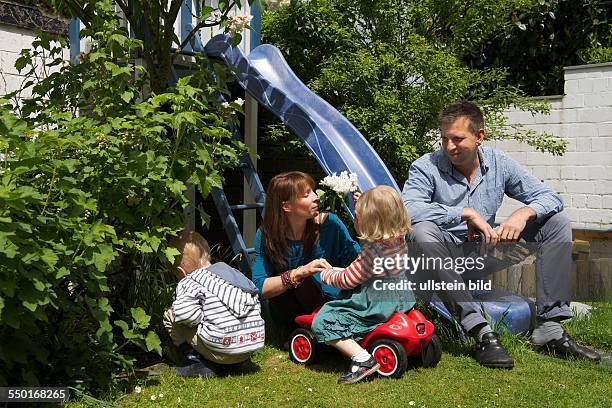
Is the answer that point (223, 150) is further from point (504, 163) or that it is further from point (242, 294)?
point (504, 163)

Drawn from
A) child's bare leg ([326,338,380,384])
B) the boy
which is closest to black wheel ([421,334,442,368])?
child's bare leg ([326,338,380,384])

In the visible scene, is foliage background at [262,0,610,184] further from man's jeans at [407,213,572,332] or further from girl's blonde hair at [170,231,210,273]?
girl's blonde hair at [170,231,210,273]

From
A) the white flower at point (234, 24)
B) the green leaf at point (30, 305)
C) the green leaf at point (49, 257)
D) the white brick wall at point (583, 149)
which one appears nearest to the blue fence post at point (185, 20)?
the white flower at point (234, 24)

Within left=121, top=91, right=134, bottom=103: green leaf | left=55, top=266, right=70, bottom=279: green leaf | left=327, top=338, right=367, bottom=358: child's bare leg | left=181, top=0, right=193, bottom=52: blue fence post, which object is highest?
left=181, top=0, right=193, bottom=52: blue fence post

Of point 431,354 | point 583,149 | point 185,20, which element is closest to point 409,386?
point 431,354

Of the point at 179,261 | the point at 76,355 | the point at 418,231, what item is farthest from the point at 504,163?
the point at 76,355

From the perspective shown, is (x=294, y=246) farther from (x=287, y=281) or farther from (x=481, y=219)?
(x=481, y=219)

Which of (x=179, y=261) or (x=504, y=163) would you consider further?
(x=504, y=163)

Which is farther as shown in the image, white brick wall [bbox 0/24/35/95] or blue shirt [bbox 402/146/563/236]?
white brick wall [bbox 0/24/35/95]

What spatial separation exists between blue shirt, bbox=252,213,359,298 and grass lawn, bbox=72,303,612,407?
1.36ft

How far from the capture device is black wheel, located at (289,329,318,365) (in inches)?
146

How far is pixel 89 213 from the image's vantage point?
11.0 feet

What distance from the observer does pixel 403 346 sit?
347cm

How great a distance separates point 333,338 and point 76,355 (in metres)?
1.12
